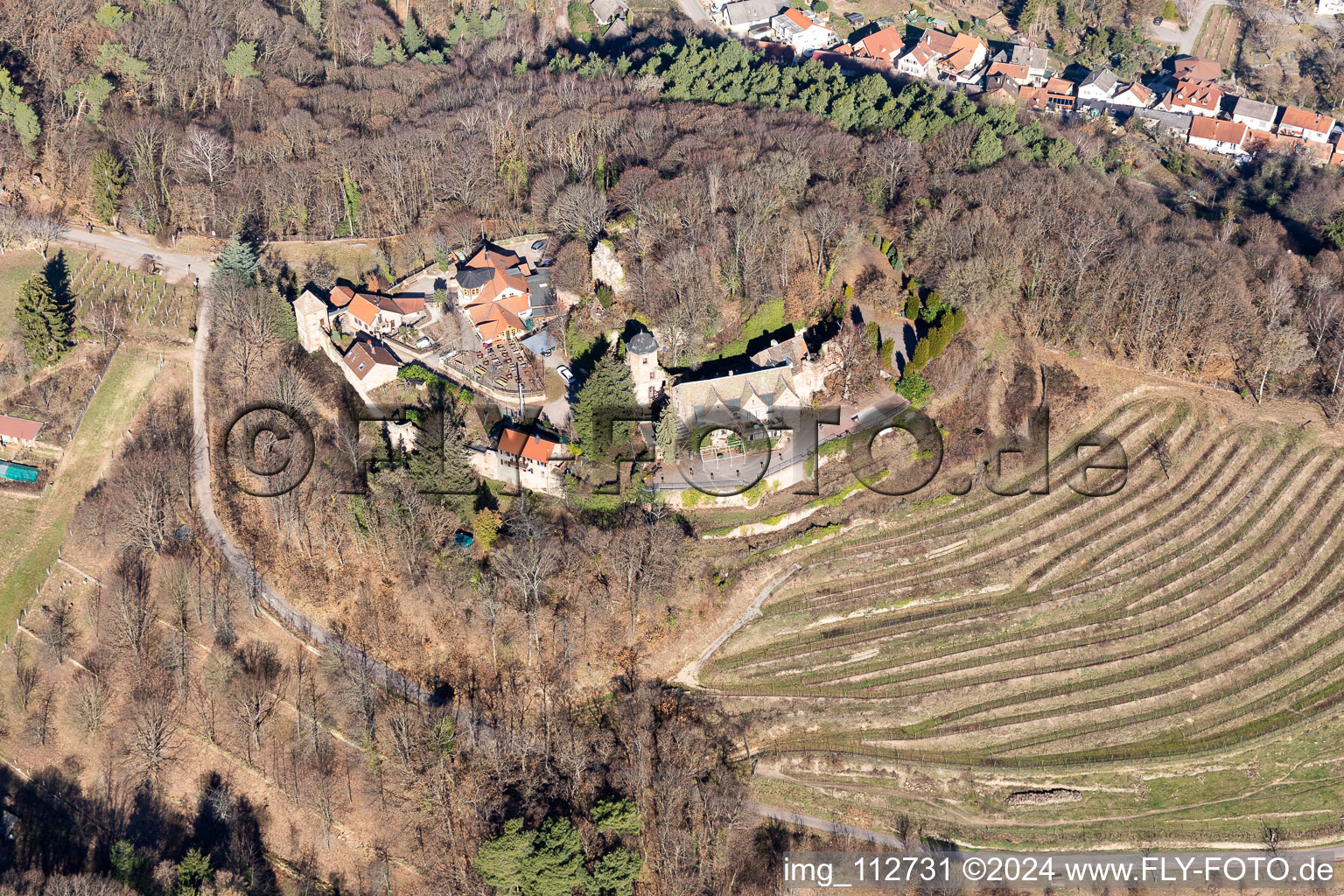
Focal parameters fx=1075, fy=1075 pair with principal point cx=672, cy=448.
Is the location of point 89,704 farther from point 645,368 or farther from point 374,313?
point 645,368

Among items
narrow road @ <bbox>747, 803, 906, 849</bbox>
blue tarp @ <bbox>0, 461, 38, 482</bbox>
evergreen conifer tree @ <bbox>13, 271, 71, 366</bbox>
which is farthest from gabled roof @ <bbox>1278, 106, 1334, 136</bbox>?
blue tarp @ <bbox>0, 461, 38, 482</bbox>

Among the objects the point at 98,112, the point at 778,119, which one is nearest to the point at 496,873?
the point at 778,119

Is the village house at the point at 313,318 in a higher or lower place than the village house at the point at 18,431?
higher

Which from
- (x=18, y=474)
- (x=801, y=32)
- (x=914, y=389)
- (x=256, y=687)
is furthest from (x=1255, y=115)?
(x=18, y=474)

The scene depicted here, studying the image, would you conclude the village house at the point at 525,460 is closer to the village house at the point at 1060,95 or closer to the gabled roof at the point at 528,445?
the gabled roof at the point at 528,445

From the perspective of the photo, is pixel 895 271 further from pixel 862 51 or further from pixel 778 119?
pixel 862 51

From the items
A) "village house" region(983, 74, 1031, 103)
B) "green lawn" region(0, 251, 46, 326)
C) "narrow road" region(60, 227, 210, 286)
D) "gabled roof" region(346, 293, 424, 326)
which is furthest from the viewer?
"village house" region(983, 74, 1031, 103)

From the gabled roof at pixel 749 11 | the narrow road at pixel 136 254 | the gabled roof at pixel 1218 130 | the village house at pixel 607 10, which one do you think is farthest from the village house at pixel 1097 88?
the narrow road at pixel 136 254

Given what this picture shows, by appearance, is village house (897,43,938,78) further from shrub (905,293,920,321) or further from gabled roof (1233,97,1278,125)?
shrub (905,293,920,321)
